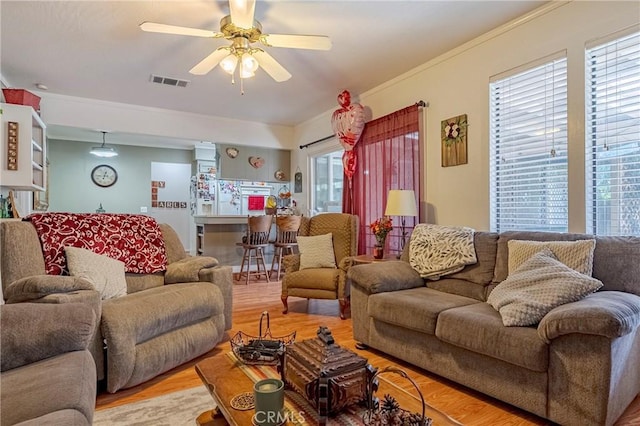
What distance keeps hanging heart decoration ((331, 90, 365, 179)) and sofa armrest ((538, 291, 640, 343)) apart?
3.22 meters

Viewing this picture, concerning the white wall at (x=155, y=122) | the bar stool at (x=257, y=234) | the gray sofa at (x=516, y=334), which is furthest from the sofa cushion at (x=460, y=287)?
the white wall at (x=155, y=122)

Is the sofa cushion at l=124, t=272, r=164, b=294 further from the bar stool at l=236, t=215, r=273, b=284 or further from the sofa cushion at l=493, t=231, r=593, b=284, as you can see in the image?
the sofa cushion at l=493, t=231, r=593, b=284

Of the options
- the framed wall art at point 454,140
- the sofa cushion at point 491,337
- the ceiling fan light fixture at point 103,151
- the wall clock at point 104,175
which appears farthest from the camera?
the wall clock at point 104,175

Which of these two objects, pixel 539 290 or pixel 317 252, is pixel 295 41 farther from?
pixel 539 290

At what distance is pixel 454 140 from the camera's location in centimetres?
356

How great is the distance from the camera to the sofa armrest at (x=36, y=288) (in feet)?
6.29

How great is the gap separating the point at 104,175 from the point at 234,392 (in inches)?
308

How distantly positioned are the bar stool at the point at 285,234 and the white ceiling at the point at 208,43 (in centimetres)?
170

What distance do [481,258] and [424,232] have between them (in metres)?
0.51

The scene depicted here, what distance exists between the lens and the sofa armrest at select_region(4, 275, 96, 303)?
6.29 feet

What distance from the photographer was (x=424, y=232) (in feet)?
10.0

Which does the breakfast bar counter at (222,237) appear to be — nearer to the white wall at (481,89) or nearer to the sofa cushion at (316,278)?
the sofa cushion at (316,278)

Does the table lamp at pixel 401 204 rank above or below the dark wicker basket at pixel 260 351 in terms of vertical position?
above

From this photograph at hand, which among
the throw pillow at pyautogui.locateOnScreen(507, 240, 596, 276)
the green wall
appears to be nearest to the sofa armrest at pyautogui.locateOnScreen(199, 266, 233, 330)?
the throw pillow at pyautogui.locateOnScreen(507, 240, 596, 276)
